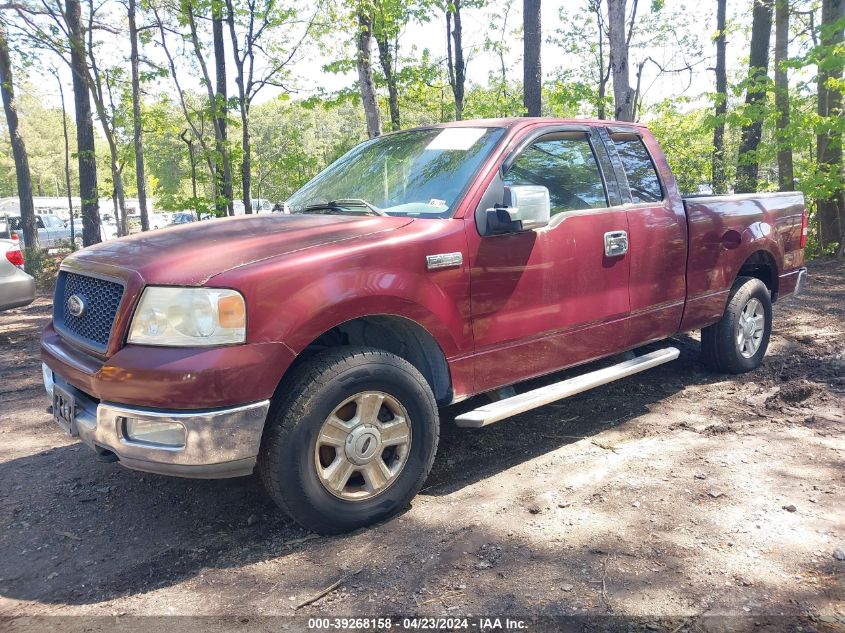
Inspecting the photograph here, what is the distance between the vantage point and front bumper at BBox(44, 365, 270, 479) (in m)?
2.57

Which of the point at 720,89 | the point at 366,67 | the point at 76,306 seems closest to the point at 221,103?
the point at 366,67

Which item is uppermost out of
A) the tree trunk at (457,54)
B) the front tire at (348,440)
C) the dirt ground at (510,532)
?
the tree trunk at (457,54)

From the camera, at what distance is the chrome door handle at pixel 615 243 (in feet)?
13.1

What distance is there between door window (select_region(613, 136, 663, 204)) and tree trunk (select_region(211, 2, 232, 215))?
8584 millimetres

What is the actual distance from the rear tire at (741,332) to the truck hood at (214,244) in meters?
3.16

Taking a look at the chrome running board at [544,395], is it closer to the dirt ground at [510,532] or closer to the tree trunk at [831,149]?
the dirt ground at [510,532]

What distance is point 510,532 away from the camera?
2.93 meters

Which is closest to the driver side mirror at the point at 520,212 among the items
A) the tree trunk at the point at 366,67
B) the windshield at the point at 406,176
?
the windshield at the point at 406,176

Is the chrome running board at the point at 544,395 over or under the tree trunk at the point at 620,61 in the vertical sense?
under

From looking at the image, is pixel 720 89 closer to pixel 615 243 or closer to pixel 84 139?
pixel 84 139

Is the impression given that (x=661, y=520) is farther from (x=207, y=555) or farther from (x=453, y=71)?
(x=453, y=71)

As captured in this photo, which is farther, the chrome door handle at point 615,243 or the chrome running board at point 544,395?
the chrome door handle at point 615,243

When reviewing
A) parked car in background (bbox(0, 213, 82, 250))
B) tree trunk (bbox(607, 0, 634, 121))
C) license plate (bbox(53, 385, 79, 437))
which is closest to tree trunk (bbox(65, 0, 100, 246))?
tree trunk (bbox(607, 0, 634, 121))

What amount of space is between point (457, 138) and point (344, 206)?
835mm
